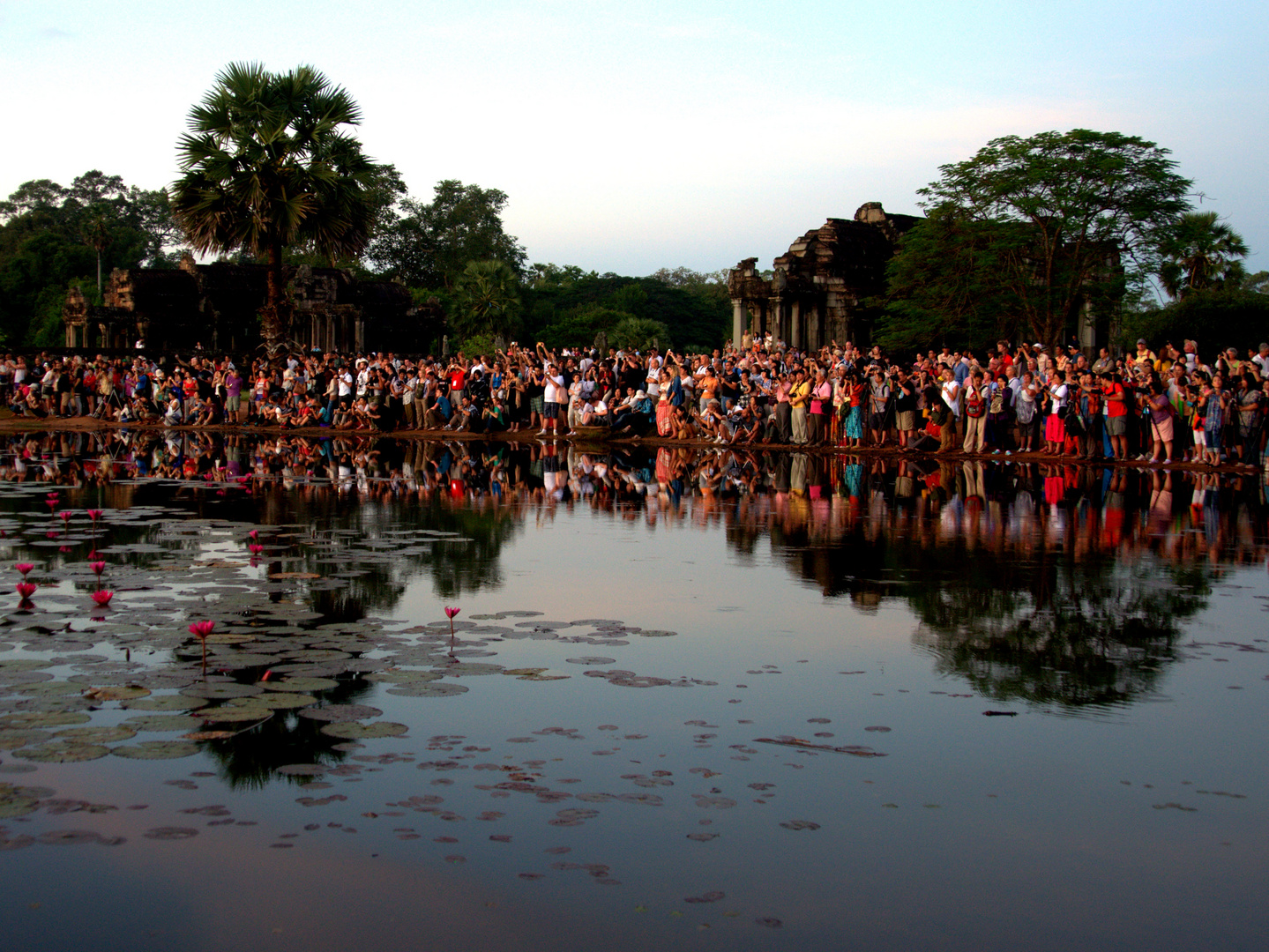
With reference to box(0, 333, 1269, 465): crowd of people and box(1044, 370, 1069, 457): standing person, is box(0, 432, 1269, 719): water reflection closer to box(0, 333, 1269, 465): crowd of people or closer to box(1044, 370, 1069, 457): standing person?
box(0, 333, 1269, 465): crowd of people

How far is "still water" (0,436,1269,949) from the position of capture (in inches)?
138

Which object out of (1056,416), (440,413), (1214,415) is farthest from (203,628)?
(440,413)

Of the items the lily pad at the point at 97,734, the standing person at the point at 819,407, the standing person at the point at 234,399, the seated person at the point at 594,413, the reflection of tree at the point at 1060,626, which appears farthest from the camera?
the standing person at the point at 234,399

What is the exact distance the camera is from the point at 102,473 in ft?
56.7

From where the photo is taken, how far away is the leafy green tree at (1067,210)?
3391cm

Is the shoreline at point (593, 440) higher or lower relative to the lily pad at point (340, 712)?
higher

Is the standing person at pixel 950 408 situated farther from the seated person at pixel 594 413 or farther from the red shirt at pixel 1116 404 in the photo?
the seated person at pixel 594 413

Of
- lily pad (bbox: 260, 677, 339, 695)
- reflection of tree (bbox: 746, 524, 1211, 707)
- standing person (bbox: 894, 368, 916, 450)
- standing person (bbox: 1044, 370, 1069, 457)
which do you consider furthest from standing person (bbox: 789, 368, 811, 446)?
lily pad (bbox: 260, 677, 339, 695)

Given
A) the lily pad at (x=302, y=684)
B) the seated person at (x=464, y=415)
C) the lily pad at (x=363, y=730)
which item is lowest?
the lily pad at (x=363, y=730)

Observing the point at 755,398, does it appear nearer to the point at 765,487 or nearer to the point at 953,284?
the point at 765,487

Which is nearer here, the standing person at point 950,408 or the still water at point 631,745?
the still water at point 631,745

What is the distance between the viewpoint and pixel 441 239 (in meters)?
83.7

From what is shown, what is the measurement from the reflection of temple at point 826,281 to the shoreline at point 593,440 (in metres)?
19.6

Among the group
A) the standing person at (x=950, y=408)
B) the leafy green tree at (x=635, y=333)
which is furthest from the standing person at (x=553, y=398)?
the leafy green tree at (x=635, y=333)
